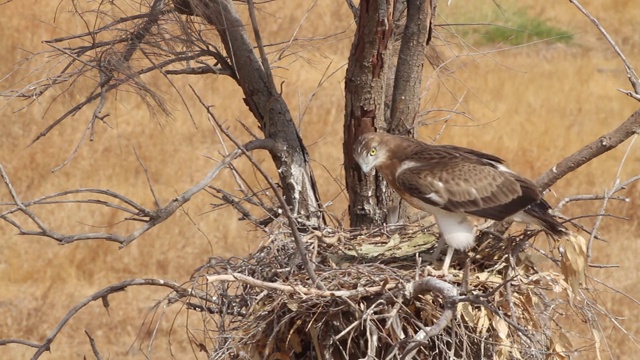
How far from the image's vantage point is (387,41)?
22.9ft

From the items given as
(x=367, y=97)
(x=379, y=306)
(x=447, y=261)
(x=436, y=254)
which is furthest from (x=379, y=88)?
(x=379, y=306)

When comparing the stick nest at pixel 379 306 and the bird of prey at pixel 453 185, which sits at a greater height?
the bird of prey at pixel 453 185

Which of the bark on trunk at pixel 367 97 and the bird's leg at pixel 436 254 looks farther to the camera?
the bark on trunk at pixel 367 97

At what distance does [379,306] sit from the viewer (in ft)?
18.6

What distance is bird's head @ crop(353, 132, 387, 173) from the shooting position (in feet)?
21.5

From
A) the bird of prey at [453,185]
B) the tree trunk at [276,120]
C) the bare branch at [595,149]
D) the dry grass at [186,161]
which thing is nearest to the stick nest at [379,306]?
the bird of prey at [453,185]

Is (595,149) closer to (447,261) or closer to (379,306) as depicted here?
(447,261)

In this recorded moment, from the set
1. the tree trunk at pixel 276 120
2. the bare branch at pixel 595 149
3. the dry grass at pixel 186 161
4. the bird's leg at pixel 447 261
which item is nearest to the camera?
the bare branch at pixel 595 149

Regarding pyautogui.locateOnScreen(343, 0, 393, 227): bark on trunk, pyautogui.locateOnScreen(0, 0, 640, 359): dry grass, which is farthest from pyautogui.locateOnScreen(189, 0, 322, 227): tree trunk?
pyautogui.locateOnScreen(0, 0, 640, 359): dry grass

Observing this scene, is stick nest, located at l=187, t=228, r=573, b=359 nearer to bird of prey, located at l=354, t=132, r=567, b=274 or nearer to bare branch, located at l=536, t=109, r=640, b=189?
bird of prey, located at l=354, t=132, r=567, b=274

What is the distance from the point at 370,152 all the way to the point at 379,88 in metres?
0.62

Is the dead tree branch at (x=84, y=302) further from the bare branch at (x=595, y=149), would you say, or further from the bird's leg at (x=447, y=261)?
the bare branch at (x=595, y=149)

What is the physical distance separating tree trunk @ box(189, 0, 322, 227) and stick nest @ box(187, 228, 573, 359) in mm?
788

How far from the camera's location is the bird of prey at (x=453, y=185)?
20.0 feet
